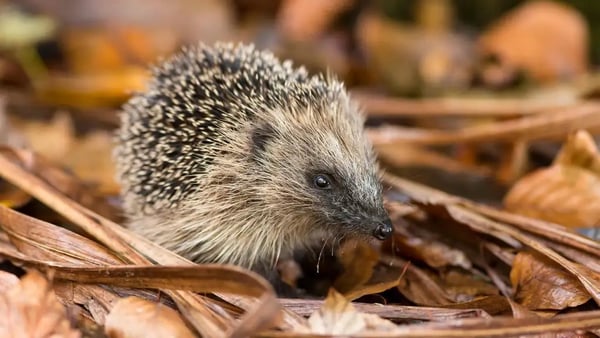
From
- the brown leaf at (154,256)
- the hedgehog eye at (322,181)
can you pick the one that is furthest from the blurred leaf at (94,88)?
the hedgehog eye at (322,181)

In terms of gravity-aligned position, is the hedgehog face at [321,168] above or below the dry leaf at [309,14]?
below

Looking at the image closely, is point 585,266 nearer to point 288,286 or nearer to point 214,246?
point 288,286

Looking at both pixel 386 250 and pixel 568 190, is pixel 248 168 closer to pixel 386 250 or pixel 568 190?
pixel 386 250

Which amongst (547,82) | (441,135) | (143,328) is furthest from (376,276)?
(547,82)

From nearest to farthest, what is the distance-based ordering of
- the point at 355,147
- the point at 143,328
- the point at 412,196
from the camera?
the point at 143,328
the point at 355,147
the point at 412,196

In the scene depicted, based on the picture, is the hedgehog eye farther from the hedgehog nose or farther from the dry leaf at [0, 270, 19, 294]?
the dry leaf at [0, 270, 19, 294]

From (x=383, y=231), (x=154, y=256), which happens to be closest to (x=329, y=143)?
(x=383, y=231)

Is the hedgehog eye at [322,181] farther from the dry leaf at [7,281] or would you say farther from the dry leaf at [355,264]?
the dry leaf at [7,281]
